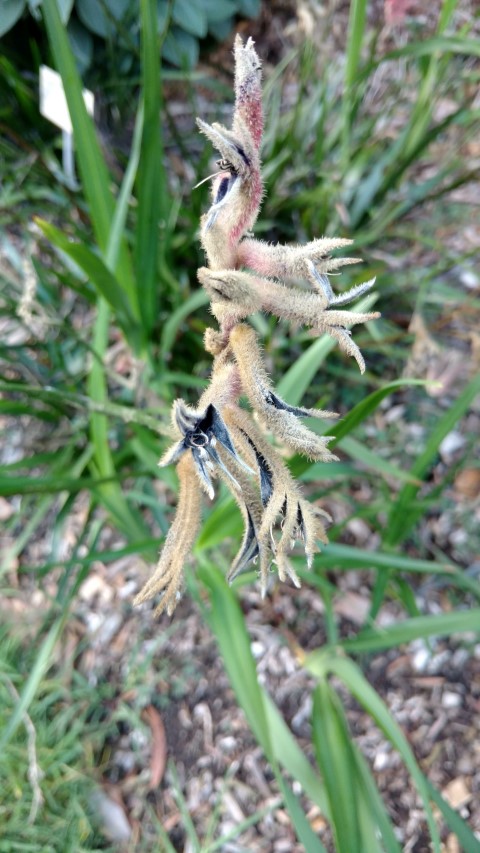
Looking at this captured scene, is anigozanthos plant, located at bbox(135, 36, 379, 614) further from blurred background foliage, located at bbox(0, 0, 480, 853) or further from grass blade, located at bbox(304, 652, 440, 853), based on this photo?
grass blade, located at bbox(304, 652, 440, 853)

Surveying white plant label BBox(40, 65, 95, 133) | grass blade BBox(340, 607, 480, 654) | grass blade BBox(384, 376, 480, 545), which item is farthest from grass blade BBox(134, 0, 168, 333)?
grass blade BBox(340, 607, 480, 654)

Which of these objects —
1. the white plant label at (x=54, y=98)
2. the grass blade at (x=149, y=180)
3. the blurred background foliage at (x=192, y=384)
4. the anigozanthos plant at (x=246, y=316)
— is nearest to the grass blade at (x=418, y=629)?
the blurred background foliage at (x=192, y=384)

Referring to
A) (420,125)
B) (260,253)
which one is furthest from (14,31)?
(260,253)

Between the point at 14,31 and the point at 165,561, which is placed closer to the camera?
the point at 165,561

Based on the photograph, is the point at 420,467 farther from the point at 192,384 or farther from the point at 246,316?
the point at 246,316

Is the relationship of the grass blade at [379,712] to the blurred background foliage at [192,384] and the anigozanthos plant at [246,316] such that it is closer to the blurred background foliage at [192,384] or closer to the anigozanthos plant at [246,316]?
the blurred background foliage at [192,384]

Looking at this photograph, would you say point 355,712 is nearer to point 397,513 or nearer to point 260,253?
point 397,513

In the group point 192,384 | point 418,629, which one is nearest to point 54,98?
point 192,384

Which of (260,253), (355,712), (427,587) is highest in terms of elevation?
(260,253)
